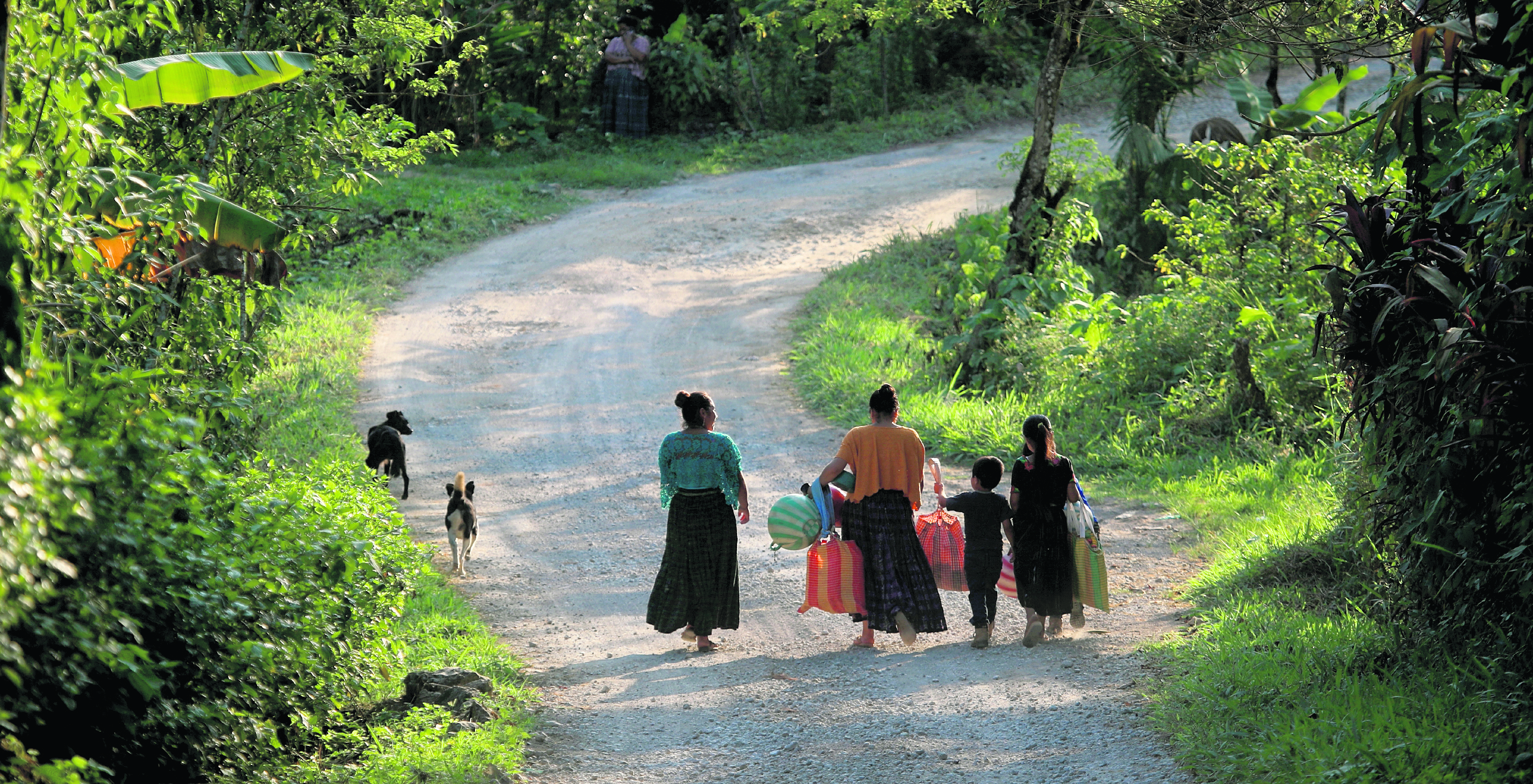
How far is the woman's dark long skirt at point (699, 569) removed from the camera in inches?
276

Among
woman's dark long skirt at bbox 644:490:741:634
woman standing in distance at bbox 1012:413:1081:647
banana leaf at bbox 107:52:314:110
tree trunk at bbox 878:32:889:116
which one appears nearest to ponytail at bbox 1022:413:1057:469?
woman standing in distance at bbox 1012:413:1081:647

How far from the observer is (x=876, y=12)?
13797mm

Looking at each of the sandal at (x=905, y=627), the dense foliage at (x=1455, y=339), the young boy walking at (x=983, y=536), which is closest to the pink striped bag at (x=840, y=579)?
the sandal at (x=905, y=627)

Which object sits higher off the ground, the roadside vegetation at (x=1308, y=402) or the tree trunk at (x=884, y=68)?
the tree trunk at (x=884, y=68)

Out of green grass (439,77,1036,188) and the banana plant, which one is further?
green grass (439,77,1036,188)

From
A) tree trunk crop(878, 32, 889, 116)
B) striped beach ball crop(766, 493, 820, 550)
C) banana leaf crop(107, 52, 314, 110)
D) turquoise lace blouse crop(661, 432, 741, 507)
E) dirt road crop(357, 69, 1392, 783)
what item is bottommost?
dirt road crop(357, 69, 1392, 783)

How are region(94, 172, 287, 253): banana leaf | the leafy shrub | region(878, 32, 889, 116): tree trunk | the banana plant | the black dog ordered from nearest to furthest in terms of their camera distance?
the leafy shrub → region(94, 172, 287, 253): banana leaf → the banana plant → the black dog → region(878, 32, 889, 116): tree trunk

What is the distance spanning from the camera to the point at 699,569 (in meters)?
7.02

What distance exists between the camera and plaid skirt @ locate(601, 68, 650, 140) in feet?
83.1

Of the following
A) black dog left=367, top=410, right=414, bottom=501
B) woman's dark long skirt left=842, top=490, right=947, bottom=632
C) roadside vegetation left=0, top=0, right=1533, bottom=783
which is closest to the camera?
roadside vegetation left=0, top=0, right=1533, bottom=783

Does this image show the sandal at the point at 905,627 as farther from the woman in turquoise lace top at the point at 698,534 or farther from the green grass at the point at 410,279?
the green grass at the point at 410,279

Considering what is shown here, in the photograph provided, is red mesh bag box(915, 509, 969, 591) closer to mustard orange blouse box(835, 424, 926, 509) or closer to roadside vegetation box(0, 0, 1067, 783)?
mustard orange blouse box(835, 424, 926, 509)

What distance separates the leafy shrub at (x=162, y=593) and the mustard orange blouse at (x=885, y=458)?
8.57 ft

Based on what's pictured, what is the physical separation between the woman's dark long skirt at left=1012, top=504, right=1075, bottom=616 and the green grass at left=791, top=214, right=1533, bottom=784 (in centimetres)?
59
